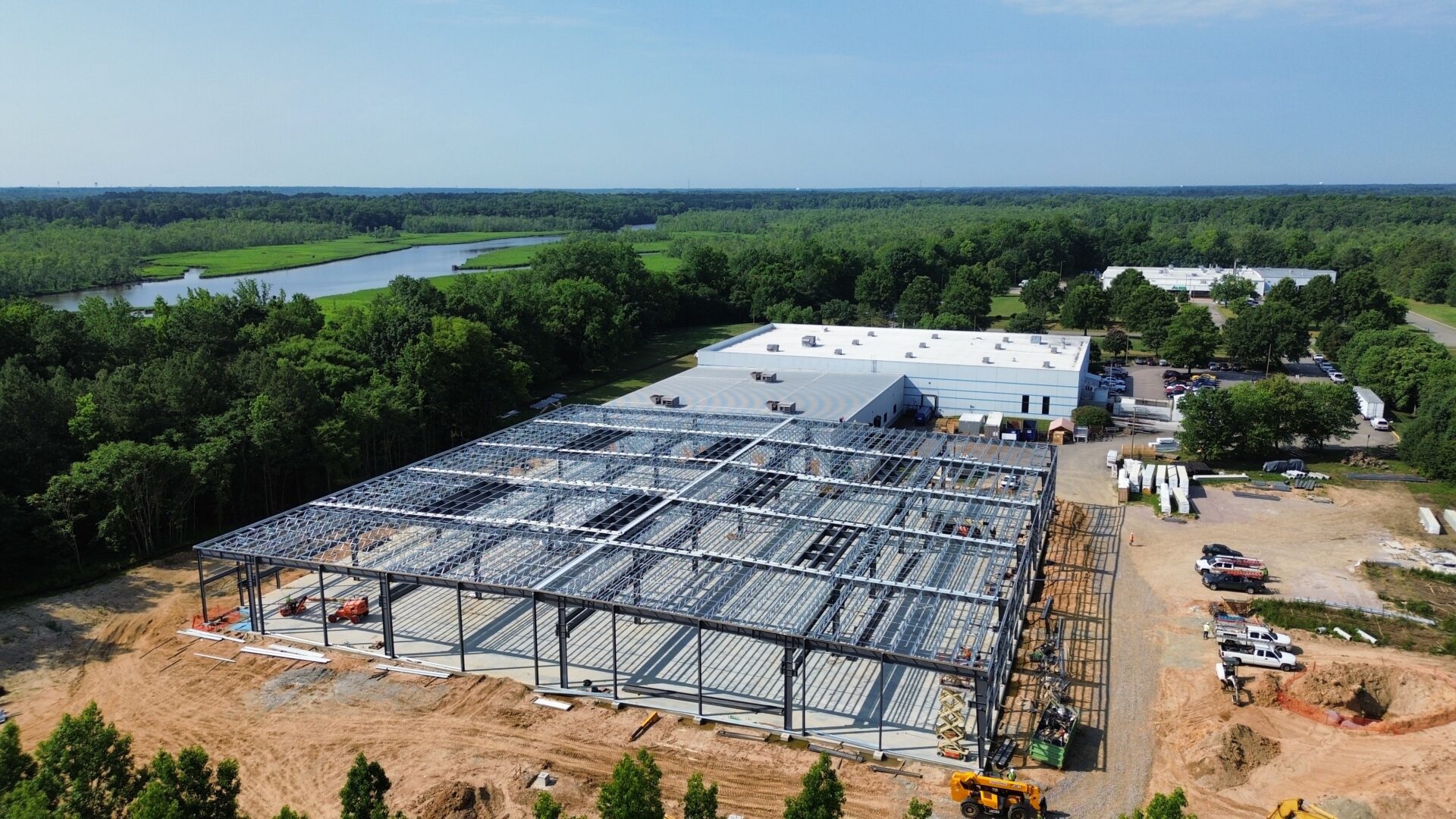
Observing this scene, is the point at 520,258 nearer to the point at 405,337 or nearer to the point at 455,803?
the point at 405,337

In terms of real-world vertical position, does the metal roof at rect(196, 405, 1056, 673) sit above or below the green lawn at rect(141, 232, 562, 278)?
below

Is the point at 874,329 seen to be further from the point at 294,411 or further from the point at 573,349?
the point at 294,411

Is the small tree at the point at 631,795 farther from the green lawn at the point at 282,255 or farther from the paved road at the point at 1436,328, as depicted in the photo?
the green lawn at the point at 282,255

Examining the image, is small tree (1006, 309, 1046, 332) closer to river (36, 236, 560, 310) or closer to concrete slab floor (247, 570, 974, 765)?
concrete slab floor (247, 570, 974, 765)

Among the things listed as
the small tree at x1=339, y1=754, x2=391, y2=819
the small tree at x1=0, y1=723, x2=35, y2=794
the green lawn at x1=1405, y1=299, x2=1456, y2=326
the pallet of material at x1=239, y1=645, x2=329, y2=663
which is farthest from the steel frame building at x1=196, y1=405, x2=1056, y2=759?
the green lawn at x1=1405, y1=299, x2=1456, y2=326

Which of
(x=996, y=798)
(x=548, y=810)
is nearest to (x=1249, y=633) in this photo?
(x=996, y=798)
